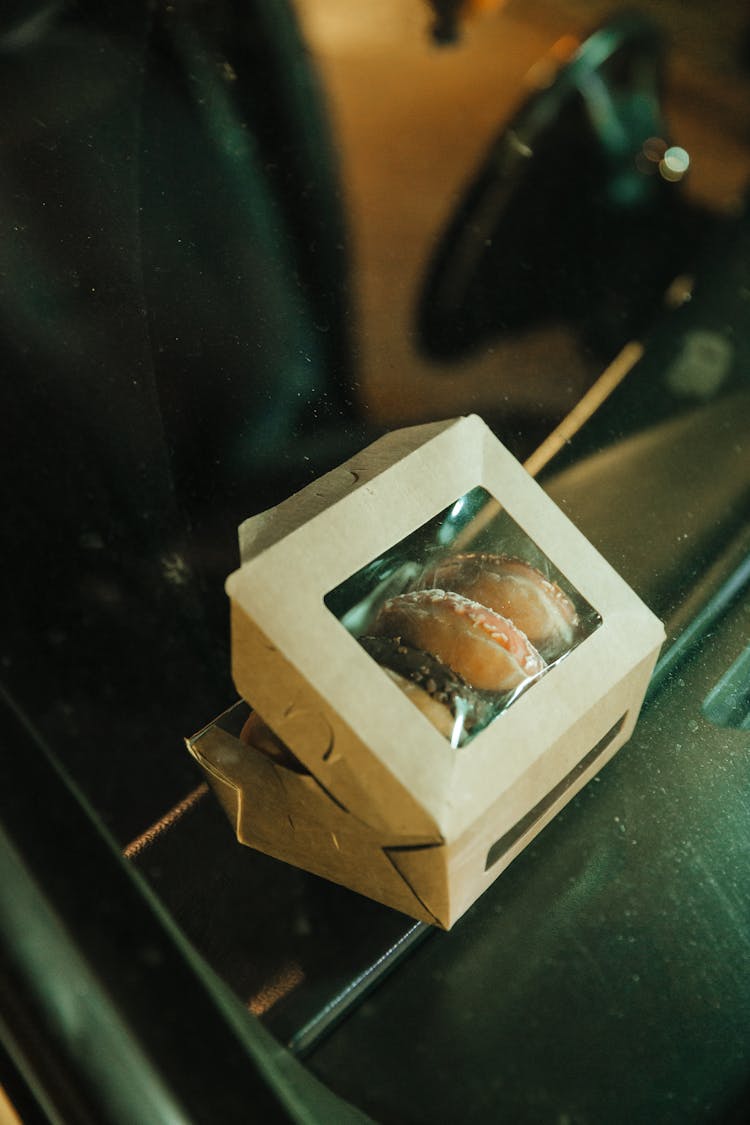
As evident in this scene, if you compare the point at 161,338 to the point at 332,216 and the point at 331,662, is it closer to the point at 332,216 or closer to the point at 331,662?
the point at 332,216

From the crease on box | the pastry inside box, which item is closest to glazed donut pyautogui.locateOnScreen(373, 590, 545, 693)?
the pastry inside box

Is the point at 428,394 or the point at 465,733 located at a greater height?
the point at 428,394

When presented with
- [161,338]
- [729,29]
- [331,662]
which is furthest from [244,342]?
[729,29]

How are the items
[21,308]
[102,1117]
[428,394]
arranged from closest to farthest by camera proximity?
[102,1117] < [21,308] < [428,394]

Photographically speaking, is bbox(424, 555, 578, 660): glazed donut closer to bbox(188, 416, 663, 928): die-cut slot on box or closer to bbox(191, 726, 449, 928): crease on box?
bbox(188, 416, 663, 928): die-cut slot on box

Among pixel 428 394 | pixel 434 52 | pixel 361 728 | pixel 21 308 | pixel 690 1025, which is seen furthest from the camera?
pixel 434 52

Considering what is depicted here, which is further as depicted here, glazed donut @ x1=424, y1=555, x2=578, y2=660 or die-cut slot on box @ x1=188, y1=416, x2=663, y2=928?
glazed donut @ x1=424, y1=555, x2=578, y2=660

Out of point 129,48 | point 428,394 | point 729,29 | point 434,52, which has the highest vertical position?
point 434,52

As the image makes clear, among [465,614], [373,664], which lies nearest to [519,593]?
[465,614]
